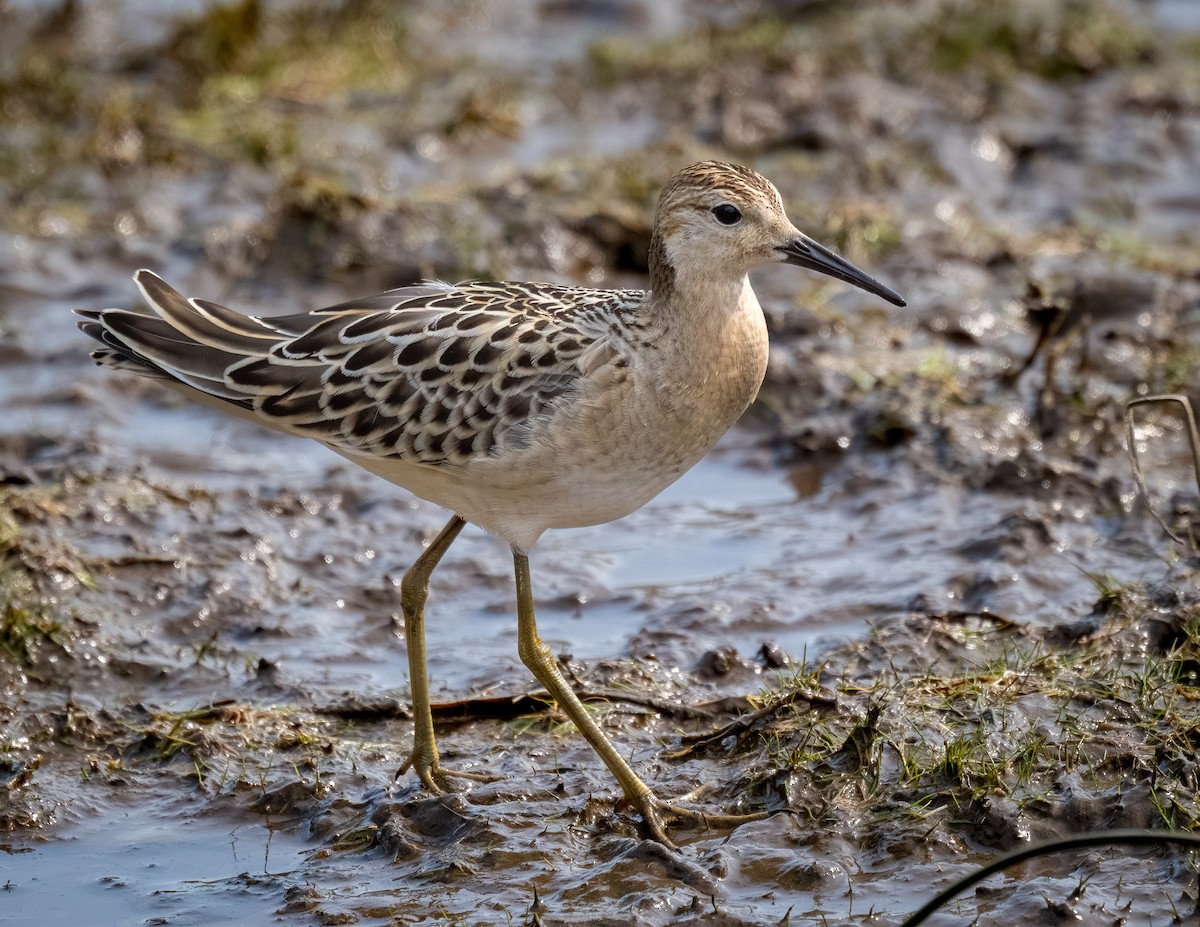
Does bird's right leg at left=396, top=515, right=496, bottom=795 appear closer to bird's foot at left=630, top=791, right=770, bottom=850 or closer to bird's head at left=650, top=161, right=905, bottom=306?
bird's foot at left=630, top=791, right=770, bottom=850

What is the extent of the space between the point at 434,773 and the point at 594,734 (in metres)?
0.67

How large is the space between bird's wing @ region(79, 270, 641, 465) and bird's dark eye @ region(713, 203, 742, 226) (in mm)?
448

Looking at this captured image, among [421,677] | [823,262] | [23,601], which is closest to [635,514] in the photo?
[421,677]

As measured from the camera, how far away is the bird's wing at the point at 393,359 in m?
6.21

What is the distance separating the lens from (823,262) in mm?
6262

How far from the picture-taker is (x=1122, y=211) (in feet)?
37.6

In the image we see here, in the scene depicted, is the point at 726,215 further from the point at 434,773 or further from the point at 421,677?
the point at 434,773

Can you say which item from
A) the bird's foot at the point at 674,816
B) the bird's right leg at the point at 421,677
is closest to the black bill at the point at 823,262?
the bird's right leg at the point at 421,677

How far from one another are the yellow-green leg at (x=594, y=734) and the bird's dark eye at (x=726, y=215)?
1436 millimetres

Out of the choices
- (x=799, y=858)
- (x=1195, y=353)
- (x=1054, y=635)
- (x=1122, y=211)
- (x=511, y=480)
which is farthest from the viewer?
(x=1122, y=211)

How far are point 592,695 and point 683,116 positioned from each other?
6837 mm

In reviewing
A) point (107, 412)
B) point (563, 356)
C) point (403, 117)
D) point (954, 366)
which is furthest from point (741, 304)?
point (403, 117)

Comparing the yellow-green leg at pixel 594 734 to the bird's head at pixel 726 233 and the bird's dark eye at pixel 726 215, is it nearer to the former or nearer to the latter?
the bird's head at pixel 726 233

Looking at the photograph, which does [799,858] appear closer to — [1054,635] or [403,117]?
[1054,635]
